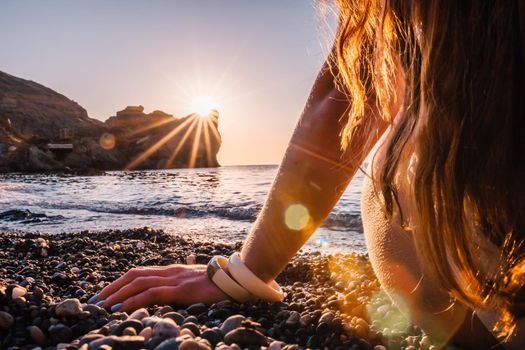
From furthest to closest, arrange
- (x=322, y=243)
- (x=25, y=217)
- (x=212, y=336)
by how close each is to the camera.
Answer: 1. (x=25, y=217)
2. (x=322, y=243)
3. (x=212, y=336)

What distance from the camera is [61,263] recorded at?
3.16 m

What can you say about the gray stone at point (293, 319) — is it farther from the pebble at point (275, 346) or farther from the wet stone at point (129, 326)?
the wet stone at point (129, 326)

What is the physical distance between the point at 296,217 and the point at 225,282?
498mm

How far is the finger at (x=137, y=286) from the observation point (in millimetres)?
1872

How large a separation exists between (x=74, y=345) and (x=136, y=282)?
0.63 metres

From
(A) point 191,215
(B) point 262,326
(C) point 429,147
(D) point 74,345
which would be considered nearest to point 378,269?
(B) point 262,326

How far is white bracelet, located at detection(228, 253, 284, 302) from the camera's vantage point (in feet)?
5.56

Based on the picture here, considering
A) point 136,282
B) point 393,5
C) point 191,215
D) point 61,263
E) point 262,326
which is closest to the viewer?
point 393,5

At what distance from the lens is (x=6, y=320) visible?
1.57 meters

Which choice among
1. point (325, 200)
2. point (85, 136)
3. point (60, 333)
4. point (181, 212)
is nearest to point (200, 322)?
point (60, 333)

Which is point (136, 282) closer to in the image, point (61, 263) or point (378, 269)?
point (378, 269)

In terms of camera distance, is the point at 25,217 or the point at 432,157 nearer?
the point at 432,157

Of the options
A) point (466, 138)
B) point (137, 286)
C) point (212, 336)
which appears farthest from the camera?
point (137, 286)

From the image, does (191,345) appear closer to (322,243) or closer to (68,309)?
(68,309)
